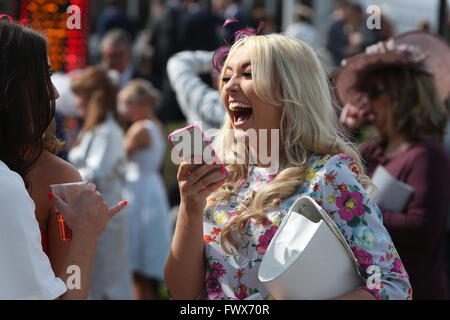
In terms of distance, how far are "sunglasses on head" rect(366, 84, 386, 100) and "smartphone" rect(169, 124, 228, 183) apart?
163 cm

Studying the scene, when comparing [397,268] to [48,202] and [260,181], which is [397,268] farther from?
[48,202]

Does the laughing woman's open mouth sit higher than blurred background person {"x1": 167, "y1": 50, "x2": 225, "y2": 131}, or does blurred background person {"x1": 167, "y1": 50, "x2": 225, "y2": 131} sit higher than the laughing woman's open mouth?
the laughing woman's open mouth

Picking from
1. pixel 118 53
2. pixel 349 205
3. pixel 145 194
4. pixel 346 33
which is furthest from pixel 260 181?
pixel 346 33

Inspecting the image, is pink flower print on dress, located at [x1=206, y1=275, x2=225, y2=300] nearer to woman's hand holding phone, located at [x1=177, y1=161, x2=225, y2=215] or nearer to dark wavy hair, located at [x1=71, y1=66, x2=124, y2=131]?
woman's hand holding phone, located at [x1=177, y1=161, x2=225, y2=215]

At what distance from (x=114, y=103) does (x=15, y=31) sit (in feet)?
10.9

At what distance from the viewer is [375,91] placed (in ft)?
10.7

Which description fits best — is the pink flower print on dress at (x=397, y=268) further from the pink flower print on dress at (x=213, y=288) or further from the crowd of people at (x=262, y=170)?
the pink flower print on dress at (x=213, y=288)

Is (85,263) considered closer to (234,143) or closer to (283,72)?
(234,143)

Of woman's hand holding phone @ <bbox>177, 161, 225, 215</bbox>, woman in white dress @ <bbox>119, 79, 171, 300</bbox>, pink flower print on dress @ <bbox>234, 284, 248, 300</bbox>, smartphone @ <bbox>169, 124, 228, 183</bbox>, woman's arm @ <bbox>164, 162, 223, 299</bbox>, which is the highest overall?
smartphone @ <bbox>169, 124, 228, 183</bbox>

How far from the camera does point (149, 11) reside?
12234 mm

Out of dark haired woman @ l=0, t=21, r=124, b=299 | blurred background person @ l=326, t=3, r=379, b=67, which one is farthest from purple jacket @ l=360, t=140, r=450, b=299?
blurred background person @ l=326, t=3, r=379, b=67

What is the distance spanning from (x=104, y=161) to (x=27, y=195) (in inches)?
131

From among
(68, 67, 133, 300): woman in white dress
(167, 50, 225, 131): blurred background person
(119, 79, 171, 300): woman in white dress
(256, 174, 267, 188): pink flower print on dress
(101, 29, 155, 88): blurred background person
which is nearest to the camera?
(256, 174, 267, 188): pink flower print on dress

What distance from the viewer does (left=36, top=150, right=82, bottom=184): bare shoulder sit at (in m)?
1.91
